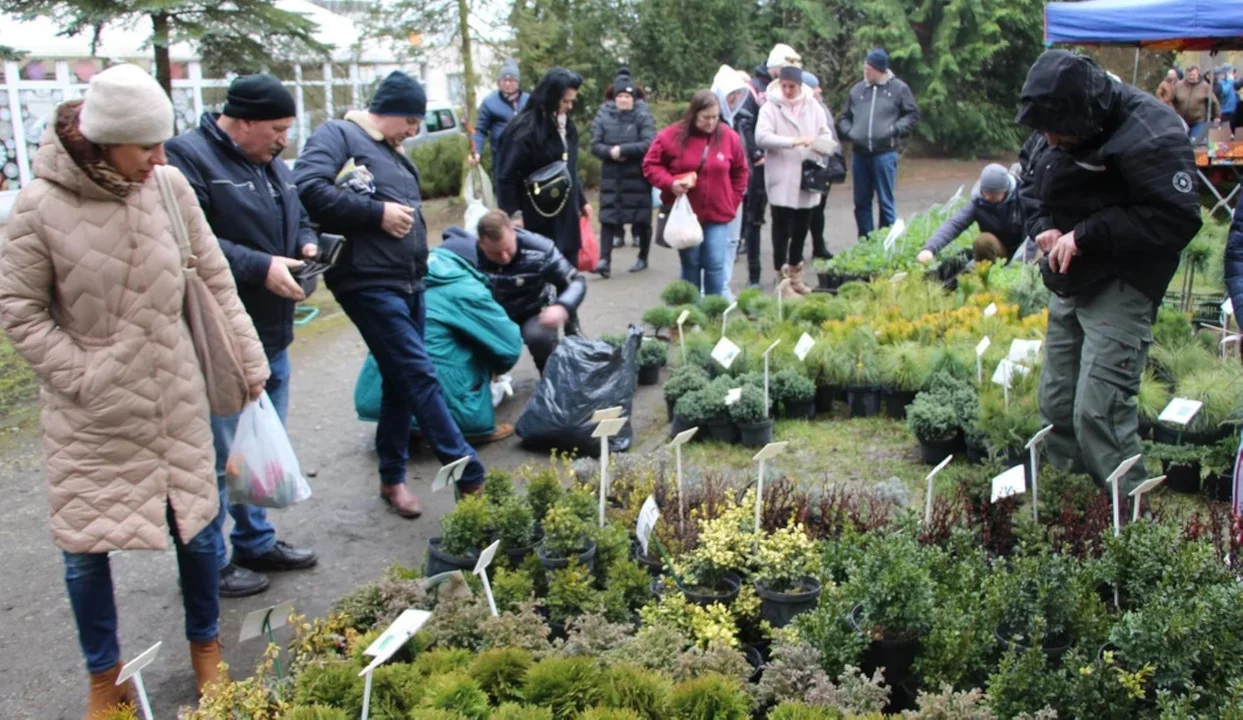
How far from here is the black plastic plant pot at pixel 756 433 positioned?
5.81 metres

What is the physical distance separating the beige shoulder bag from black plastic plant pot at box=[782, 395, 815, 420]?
11.3 ft

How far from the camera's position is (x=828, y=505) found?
4246 millimetres

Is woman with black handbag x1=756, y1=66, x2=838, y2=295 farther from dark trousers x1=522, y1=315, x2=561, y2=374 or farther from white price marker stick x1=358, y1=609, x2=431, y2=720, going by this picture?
white price marker stick x1=358, y1=609, x2=431, y2=720

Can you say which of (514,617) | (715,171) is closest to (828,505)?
(514,617)

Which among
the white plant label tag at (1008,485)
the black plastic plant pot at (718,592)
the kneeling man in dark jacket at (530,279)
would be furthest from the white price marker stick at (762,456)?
the kneeling man in dark jacket at (530,279)

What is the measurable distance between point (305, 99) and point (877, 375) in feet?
40.9

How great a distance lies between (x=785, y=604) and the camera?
3553mm

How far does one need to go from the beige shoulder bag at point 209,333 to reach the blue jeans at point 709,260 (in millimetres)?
5292

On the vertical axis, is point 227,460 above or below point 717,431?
above

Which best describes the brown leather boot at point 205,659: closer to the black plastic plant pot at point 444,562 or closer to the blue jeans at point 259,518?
the blue jeans at point 259,518

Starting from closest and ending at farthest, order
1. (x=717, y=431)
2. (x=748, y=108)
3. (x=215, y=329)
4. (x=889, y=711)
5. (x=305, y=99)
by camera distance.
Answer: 1. (x=889, y=711)
2. (x=215, y=329)
3. (x=717, y=431)
4. (x=748, y=108)
5. (x=305, y=99)

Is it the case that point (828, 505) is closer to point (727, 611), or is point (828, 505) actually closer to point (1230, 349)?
point (727, 611)

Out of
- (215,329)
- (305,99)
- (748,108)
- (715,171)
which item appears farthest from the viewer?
(305,99)

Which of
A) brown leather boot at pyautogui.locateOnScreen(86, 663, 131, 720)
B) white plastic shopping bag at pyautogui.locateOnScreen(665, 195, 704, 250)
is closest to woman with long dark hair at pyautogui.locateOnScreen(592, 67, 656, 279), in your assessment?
white plastic shopping bag at pyautogui.locateOnScreen(665, 195, 704, 250)
